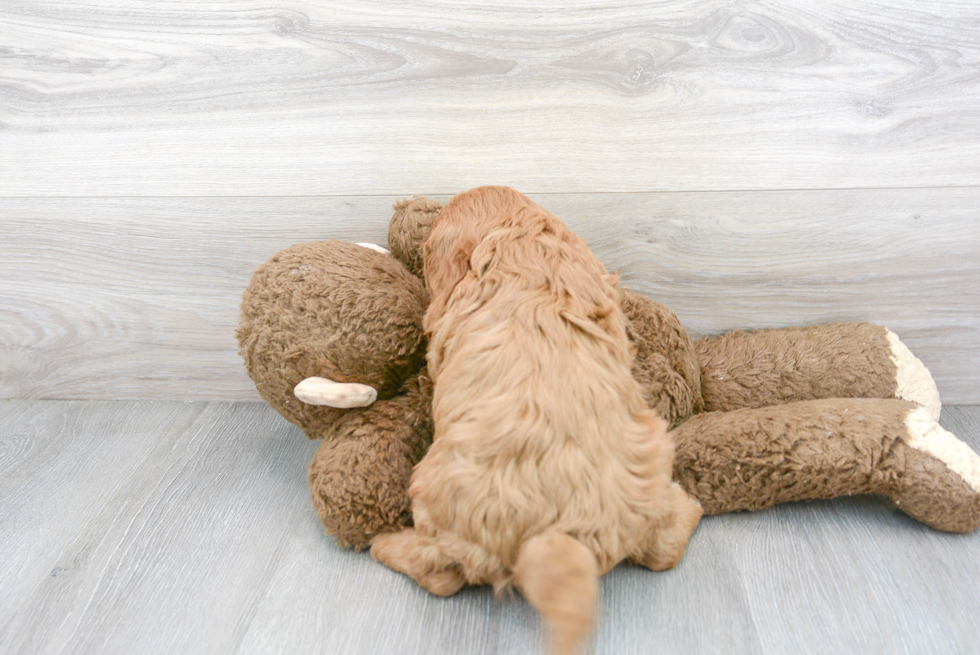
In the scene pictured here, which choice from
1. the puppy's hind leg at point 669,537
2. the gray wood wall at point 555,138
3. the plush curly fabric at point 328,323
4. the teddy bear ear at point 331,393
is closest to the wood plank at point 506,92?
the gray wood wall at point 555,138

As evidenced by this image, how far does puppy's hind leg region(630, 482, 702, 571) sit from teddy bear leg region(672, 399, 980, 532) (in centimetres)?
7

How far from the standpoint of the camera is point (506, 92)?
Result: 977 mm

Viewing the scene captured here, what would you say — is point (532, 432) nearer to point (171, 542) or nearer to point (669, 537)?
point (669, 537)

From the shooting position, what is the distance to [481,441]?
67 cm

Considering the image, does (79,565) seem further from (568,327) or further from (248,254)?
(568,327)

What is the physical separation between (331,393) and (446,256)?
230mm

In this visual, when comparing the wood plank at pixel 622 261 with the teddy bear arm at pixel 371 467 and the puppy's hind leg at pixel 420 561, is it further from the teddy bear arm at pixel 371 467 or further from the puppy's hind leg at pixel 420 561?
the puppy's hind leg at pixel 420 561

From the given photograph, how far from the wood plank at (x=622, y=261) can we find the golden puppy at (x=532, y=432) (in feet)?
0.99

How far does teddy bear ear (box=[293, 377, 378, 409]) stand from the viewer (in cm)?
84


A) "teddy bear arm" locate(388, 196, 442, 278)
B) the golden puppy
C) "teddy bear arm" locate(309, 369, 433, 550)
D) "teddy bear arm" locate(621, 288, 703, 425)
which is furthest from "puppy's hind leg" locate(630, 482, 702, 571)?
"teddy bear arm" locate(388, 196, 442, 278)

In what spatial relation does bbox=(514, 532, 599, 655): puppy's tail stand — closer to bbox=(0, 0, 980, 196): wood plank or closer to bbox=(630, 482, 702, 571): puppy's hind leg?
bbox=(630, 482, 702, 571): puppy's hind leg

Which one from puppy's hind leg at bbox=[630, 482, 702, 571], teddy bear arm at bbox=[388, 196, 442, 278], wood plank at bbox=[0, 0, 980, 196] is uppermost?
wood plank at bbox=[0, 0, 980, 196]

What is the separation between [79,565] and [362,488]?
390 mm

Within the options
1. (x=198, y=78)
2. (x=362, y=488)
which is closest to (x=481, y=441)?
(x=362, y=488)
